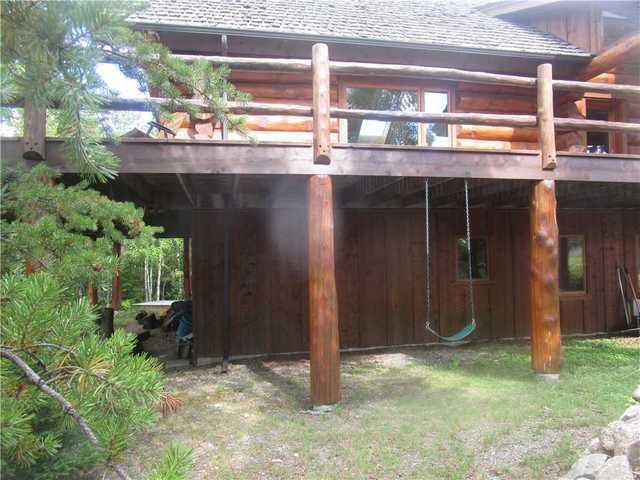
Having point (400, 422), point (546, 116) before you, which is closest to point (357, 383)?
point (400, 422)

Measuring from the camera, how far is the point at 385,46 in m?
6.89

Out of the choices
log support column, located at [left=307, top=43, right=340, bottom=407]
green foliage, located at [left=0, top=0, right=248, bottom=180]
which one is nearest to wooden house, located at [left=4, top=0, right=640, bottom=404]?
log support column, located at [left=307, top=43, right=340, bottom=407]

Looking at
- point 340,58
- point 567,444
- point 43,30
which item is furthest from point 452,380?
point 43,30

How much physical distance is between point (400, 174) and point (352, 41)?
119 inches

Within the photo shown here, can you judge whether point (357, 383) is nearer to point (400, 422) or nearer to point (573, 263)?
point (400, 422)

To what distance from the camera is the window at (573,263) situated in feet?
30.3

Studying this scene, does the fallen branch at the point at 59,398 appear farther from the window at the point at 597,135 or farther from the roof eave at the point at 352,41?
the window at the point at 597,135

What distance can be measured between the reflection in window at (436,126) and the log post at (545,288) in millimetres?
2123

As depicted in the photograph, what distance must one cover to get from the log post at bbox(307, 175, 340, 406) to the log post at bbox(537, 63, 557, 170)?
2684 millimetres

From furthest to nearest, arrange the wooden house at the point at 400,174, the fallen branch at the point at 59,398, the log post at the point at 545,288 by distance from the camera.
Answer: the log post at the point at 545,288 < the wooden house at the point at 400,174 < the fallen branch at the point at 59,398

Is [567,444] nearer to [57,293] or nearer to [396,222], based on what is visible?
[57,293]

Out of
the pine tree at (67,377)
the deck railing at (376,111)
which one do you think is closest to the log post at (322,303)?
the deck railing at (376,111)

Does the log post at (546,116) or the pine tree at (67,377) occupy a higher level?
the log post at (546,116)

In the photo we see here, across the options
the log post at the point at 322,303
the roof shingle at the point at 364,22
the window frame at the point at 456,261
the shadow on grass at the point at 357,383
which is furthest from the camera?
the window frame at the point at 456,261
